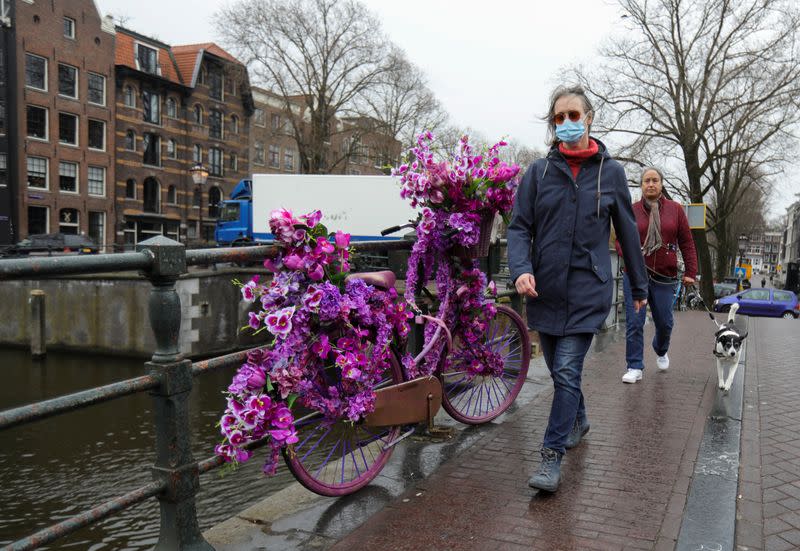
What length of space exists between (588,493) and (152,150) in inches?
1630

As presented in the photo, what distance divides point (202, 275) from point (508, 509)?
1474 cm

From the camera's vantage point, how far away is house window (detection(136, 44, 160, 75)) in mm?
40188

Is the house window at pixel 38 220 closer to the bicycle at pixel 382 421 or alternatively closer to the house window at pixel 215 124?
the house window at pixel 215 124

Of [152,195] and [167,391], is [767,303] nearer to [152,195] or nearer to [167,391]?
[167,391]

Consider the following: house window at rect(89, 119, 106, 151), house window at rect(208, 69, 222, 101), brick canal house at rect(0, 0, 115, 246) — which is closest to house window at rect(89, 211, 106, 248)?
brick canal house at rect(0, 0, 115, 246)

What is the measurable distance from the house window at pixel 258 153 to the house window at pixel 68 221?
17074 mm

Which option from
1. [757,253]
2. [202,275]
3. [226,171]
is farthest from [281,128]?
[757,253]

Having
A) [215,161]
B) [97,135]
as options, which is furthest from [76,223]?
[215,161]

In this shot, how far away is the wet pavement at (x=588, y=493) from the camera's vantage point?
2.67 meters

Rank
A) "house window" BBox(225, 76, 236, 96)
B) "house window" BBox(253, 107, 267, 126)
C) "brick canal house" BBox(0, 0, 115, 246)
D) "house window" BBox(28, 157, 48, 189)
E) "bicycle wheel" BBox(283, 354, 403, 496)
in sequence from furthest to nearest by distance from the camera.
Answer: "house window" BBox(253, 107, 267, 126)
"house window" BBox(225, 76, 236, 96)
"house window" BBox(28, 157, 48, 189)
"brick canal house" BBox(0, 0, 115, 246)
"bicycle wheel" BBox(283, 354, 403, 496)

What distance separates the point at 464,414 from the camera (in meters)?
4.17

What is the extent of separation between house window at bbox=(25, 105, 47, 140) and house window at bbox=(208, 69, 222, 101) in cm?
1266

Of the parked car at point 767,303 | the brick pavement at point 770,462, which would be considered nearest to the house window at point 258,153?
the parked car at point 767,303

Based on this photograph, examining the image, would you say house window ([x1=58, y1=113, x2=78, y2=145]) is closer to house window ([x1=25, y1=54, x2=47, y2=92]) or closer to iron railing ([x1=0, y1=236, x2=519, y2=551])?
house window ([x1=25, y1=54, x2=47, y2=92])
